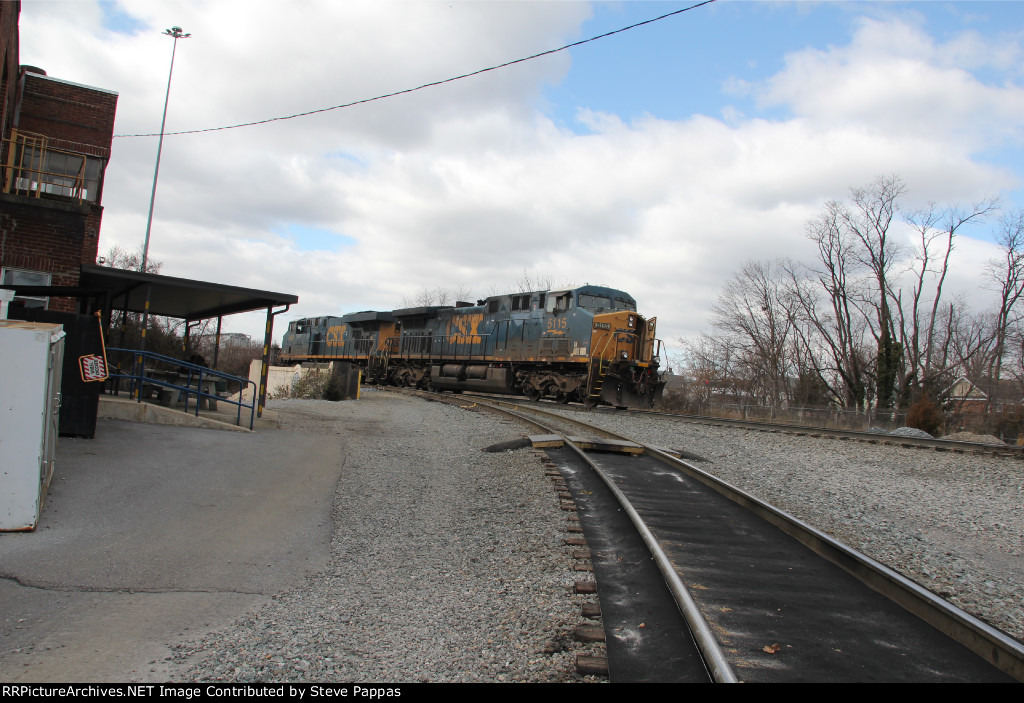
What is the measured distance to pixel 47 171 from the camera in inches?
507

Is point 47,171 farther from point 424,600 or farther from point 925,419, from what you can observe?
point 925,419

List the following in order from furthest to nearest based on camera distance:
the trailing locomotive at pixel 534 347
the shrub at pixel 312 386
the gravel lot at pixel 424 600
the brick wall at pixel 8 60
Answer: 1. the shrub at pixel 312 386
2. the trailing locomotive at pixel 534 347
3. the brick wall at pixel 8 60
4. the gravel lot at pixel 424 600

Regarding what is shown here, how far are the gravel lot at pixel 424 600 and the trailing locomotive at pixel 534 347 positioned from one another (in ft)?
37.9

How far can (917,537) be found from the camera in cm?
638

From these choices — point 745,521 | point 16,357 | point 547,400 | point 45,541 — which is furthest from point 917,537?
point 547,400

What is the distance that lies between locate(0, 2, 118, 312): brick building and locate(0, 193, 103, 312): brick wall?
0.01 m

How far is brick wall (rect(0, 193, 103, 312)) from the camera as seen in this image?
10.6m

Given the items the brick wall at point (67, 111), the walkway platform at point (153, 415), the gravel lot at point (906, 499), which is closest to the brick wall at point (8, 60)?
the brick wall at point (67, 111)

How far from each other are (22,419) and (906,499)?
926cm

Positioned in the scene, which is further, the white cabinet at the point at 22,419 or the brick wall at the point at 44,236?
the brick wall at the point at 44,236

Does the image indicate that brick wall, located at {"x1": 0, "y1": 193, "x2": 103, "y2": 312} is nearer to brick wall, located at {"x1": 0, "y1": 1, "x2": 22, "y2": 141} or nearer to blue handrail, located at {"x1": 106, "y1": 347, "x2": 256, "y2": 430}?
blue handrail, located at {"x1": 106, "y1": 347, "x2": 256, "y2": 430}

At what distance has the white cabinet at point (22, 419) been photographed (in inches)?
199

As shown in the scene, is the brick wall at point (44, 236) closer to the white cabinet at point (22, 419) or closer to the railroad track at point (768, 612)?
the white cabinet at point (22, 419)

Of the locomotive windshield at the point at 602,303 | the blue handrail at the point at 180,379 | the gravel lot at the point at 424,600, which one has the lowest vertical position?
the gravel lot at the point at 424,600
